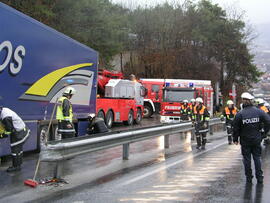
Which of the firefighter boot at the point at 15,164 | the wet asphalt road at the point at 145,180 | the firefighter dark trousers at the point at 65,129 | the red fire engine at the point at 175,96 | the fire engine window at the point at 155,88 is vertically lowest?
the wet asphalt road at the point at 145,180

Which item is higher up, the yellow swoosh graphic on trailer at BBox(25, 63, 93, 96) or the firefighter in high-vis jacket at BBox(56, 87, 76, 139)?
the yellow swoosh graphic on trailer at BBox(25, 63, 93, 96)

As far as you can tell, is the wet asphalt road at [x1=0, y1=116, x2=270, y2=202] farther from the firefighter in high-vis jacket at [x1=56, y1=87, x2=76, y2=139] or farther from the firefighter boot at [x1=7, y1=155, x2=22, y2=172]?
the firefighter in high-vis jacket at [x1=56, y1=87, x2=76, y2=139]

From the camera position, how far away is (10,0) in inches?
902

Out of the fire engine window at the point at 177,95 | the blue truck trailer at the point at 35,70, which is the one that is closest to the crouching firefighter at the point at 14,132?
the blue truck trailer at the point at 35,70

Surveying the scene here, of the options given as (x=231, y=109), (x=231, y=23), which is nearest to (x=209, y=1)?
(x=231, y=23)

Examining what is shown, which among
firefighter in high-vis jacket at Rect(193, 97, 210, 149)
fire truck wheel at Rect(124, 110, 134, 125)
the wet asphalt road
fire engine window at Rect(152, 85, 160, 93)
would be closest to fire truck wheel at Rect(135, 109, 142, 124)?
fire truck wheel at Rect(124, 110, 134, 125)

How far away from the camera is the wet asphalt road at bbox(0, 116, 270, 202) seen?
22.1ft

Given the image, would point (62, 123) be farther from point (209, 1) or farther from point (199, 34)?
point (209, 1)

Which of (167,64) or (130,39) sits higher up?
(130,39)

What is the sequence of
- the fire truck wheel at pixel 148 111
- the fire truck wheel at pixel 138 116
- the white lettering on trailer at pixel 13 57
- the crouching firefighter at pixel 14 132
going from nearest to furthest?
the crouching firefighter at pixel 14 132 → the white lettering on trailer at pixel 13 57 → the fire truck wheel at pixel 138 116 → the fire truck wheel at pixel 148 111

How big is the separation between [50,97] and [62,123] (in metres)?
1.61

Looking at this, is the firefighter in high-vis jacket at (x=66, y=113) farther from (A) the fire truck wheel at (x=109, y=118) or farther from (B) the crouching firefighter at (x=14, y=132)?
(A) the fire truck wheel at (x=109, y=118)

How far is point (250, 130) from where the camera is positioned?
25.8 feet

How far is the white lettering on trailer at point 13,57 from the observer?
922 cm
